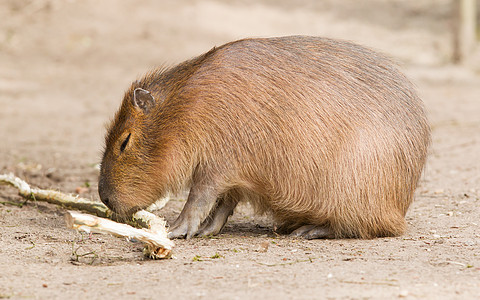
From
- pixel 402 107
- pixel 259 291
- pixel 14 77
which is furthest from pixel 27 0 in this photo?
pixel 259 291

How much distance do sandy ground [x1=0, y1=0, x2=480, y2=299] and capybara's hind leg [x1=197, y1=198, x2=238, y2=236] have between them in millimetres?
105

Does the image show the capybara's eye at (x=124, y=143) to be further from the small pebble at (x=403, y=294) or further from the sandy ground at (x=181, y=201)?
the small pebble at (x=403, y=294)

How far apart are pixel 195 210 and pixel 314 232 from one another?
0.75 meters

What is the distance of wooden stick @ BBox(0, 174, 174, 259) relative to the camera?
3.23m

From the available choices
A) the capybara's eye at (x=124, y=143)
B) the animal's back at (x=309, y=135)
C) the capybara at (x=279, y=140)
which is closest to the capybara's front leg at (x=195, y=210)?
the capybara at (x=279, y=140)

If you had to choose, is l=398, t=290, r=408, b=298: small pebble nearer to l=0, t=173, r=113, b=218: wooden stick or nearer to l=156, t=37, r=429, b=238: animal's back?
l=156, t=37, r=429, b=238: animal's back

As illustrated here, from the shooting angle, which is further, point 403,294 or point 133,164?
point 133,164

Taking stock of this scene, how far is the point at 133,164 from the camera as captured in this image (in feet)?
13.6

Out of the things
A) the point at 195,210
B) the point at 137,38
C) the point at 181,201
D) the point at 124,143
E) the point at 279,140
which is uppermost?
the point at 137,38

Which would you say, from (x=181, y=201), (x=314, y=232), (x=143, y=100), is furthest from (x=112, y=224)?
(x=181, y=201)

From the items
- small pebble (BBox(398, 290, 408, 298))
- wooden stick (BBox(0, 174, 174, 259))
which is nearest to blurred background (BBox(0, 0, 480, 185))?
wooden stick (BBox(0, 174, 174, 259))

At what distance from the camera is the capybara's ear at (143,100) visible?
4145 mm

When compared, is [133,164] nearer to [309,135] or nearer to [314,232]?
[309,135]

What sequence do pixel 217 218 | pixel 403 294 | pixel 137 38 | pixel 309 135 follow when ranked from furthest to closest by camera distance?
1. pixel 137 38
2. pixel 217 218
3. pixel 309 135
4. pixel 403 294
